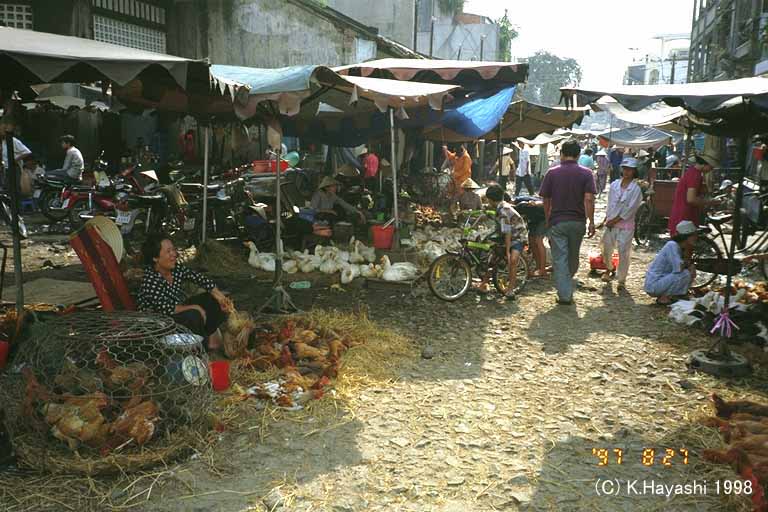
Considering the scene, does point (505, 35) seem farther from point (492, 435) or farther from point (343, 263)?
point (492, 435)

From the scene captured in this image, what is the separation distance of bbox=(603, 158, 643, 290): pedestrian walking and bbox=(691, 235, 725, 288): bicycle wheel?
2.93 ft

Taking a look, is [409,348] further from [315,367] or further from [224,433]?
[224,433]

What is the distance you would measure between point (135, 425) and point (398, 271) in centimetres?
538

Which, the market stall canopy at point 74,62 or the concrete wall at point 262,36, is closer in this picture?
the market stall canopy at point 74,62

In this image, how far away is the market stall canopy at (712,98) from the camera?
4.83m

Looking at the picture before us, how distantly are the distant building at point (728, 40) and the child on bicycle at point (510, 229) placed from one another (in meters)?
15.9

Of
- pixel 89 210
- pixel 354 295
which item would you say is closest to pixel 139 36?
pixel 89 210

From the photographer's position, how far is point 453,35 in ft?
140

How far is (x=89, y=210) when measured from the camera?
39.3 feet

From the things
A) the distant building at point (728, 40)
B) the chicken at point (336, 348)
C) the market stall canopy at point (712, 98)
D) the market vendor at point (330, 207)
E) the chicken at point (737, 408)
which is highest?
the distant building at point (728, 40)

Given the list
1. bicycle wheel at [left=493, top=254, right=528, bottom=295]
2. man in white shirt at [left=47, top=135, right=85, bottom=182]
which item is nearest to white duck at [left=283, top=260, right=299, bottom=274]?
bicycle wheel at [left=493, top=254, right=528, bottom=295]

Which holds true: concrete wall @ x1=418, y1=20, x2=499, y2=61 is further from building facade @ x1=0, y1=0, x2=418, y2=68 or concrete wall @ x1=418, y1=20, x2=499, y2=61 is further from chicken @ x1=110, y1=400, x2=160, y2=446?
chicken @ x1=110, y1=400, x2=160, y2=446

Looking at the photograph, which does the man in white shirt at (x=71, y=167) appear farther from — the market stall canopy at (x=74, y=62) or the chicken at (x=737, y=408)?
the chicken at (x=737, y=408)

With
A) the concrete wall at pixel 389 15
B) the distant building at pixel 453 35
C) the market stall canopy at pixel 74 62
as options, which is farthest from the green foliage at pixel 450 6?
the market stall canopy at pixel 74 62
